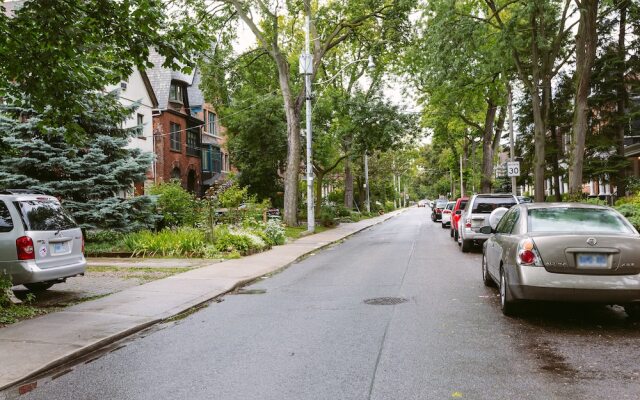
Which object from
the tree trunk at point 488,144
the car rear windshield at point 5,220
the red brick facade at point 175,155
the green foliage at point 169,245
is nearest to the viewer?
the car rear windshield at point 5,220

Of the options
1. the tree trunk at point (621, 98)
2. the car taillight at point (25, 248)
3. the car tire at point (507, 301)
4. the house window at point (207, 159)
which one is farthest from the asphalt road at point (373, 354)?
the house window at point (207, 159)

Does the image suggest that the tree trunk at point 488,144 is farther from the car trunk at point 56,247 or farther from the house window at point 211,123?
the car trunk at point 56,247

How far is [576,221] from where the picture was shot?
7133 mm

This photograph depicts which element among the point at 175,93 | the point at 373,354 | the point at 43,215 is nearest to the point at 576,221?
the point at 373,354

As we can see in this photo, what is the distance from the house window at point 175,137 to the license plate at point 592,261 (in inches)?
1271

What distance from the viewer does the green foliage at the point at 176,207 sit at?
2020 cm

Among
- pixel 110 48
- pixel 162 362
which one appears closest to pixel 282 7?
pixel 110 48

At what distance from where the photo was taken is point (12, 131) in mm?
16281

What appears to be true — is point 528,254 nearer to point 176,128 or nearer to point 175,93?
point 176,128

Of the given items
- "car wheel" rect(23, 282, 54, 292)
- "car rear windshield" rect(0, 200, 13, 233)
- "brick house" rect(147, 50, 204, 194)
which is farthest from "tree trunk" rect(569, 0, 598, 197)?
"brick house" rect(147, 50, 204, 194)

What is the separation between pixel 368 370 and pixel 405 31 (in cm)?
2506

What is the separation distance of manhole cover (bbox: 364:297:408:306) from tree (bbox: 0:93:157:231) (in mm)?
10497

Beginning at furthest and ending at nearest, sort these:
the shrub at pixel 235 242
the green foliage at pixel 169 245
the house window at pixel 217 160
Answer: the house window at pixel 217 160, the shrub at pixel 235 242, the green foliage at pixel 169 245

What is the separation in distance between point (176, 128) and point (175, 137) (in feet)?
2.07
